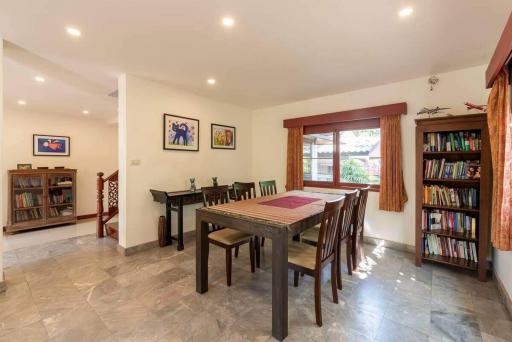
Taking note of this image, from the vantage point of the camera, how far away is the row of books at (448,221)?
2.65 m

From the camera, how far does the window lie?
366cm

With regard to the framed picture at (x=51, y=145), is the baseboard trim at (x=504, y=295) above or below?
below

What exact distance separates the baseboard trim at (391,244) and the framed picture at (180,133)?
308 cm

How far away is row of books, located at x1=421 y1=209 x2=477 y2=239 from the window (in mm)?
864

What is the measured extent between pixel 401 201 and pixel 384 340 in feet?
6.90

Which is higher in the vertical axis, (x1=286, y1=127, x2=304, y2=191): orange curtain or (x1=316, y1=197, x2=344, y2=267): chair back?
(x1=286, y1=127, x2=304, y2=191): orange curtain

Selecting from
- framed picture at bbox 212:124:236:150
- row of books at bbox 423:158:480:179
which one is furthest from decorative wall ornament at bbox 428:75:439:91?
framed picture at bbox 212:124:236:150

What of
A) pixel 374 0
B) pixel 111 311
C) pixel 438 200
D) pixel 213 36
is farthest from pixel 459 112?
pixel 111 311

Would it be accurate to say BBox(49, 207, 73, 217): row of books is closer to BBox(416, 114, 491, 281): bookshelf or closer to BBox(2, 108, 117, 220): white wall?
BBox(2, 108, 117, 220): white wall

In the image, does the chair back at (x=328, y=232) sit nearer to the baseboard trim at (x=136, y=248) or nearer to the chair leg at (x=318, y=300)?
the chair leg at (x=318, y=300)

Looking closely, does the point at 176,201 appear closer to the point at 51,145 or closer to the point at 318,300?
the point at 318,300

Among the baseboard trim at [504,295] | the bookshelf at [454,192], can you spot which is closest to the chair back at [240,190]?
the bookshelf at [454,192]

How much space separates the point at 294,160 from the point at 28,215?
5065mm

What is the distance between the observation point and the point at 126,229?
315 cm
